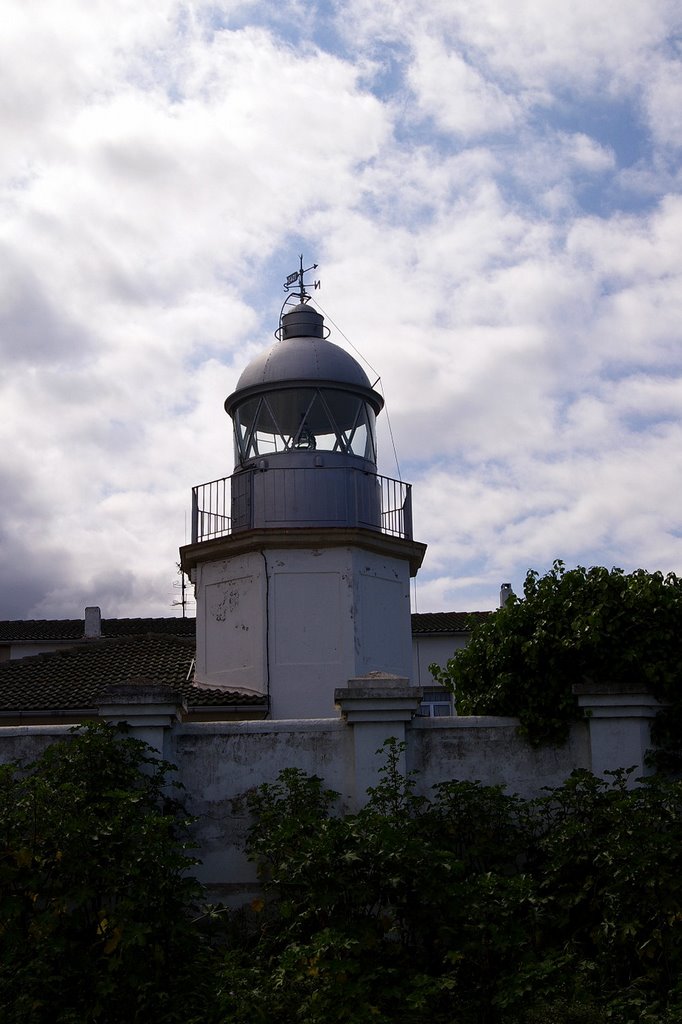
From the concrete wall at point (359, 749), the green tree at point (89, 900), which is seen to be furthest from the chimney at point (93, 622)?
the green tree at point (89, 900)

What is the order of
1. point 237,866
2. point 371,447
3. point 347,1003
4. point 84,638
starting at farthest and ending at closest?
point 84,638 → point 371,447 → point 237,866 → point 347,1003

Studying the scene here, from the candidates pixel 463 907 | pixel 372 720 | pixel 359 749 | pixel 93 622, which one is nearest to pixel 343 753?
pixel 359 749

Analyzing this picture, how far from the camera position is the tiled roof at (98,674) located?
16250 mm

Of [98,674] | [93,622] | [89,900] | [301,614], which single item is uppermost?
[93,622]

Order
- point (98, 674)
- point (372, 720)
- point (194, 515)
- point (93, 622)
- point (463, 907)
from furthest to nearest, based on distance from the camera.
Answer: point (93, 622) < point (98, 674) < point (194, 515) < point (372, 720) < point (463, 907)

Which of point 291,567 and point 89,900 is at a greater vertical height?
point 291,567

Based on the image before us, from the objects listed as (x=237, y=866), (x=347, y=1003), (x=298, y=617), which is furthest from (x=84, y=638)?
(x=347, y=1003)

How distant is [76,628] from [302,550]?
1682 cm

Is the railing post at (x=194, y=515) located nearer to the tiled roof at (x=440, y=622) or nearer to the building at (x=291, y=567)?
the building at (x=291, y=567)

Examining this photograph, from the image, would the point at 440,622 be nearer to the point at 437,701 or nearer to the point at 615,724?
the point at 437,701

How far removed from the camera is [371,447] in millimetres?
17562

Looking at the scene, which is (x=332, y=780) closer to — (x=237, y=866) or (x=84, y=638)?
(x=237, y=866)

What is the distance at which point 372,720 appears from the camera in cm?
861

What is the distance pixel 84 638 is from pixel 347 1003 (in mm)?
23704
